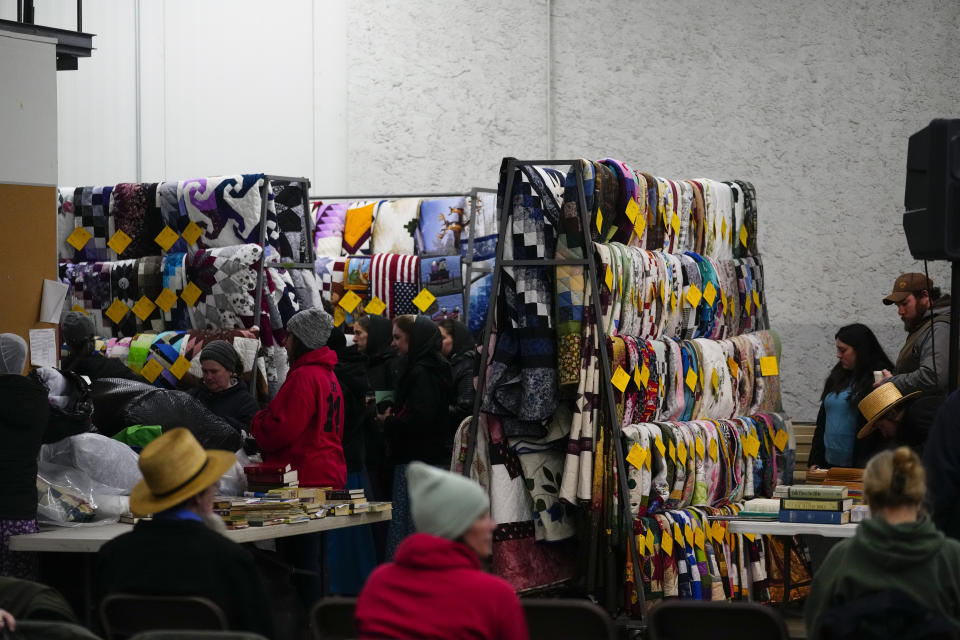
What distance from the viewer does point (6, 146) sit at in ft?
18.4

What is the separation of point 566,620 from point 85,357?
402 cm

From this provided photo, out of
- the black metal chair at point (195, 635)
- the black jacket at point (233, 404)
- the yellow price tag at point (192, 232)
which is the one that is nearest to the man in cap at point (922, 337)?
the black jacket at point (233, 404)

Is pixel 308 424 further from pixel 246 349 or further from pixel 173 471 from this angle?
pixel 173 471

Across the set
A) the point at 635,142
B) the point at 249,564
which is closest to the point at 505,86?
the point at 635,142

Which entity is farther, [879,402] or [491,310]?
[879,402]

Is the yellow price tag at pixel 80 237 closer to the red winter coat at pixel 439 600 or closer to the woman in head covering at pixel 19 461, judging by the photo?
the woman in head covering at pixel 19 461

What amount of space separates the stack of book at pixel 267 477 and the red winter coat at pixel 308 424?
0.38 meters

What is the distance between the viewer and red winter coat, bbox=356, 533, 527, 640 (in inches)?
106

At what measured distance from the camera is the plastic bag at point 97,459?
5.14 m

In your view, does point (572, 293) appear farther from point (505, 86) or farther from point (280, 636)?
point (505, 86)

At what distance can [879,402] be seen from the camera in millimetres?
6406

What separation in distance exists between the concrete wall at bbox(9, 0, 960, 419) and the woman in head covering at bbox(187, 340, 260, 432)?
4.28 metres

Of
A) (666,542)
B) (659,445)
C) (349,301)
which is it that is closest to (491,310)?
(659,445)

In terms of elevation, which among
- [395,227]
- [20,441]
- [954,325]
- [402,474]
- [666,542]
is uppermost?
[395,227]
